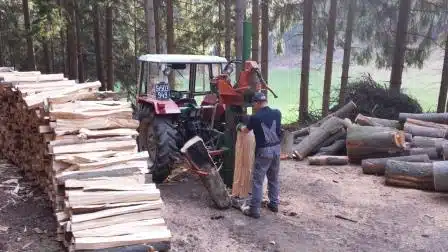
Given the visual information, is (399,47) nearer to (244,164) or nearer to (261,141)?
(244,164)

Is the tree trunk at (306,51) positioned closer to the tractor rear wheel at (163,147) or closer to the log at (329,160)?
the log at (329,160)

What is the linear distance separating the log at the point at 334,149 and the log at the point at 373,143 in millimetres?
619

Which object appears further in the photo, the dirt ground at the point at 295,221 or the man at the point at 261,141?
the man at the point at 261,141

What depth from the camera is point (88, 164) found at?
5477 mm

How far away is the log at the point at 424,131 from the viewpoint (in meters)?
10.4

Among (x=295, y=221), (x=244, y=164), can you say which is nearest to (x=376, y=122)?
(x=244, y=164)

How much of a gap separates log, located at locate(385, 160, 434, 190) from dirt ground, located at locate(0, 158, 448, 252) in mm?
176

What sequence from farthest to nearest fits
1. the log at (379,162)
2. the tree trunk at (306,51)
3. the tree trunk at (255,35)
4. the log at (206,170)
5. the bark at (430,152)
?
the tree trunk at (306,51), the tree trunk at (255,35), the bark at (430,152), the log at (379,162), the log at (206,170)

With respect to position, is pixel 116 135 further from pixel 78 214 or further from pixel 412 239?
pixel 412 239

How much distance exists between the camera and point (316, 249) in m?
5.79

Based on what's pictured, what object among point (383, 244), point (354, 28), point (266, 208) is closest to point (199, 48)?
point (354, 28)

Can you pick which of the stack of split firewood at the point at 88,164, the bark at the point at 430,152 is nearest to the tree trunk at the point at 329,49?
the bark at the point at 430,152

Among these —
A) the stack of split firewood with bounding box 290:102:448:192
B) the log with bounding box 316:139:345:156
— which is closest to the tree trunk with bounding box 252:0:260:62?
the stack of split firewood with bounding box 290:102:448:192

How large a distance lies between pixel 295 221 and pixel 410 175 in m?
2.99
